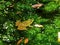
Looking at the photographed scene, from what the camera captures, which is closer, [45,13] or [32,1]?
[45,13]

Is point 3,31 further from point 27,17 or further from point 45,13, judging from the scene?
point 45,13

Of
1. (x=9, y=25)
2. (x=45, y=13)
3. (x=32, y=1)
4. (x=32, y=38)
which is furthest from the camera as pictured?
(x=32, y=1)

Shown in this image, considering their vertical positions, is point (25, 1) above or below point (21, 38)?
above

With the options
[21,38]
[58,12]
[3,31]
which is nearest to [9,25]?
[3,31]

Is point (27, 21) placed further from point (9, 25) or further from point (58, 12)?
point (58, 12)

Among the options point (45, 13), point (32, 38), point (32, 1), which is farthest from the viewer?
point (32, 1)

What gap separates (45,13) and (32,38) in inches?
36.1

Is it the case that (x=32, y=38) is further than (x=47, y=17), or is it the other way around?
(x=47, y=17)

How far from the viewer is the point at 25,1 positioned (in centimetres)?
494

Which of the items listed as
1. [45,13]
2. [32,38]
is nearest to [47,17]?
[45,13]

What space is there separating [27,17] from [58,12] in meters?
0.71

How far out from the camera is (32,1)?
4.86 meters

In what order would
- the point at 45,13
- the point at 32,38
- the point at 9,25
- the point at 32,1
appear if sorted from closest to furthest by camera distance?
the point at 32,38, the point at 9,25, the point at 45,13, the point at 32,1

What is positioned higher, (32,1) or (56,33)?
(32,1)
